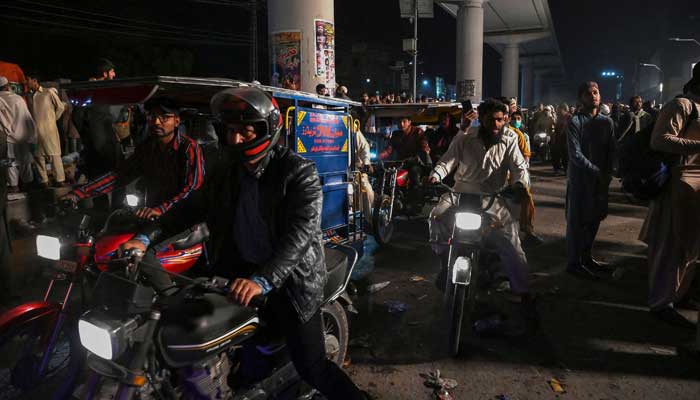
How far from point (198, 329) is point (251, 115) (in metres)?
1.03

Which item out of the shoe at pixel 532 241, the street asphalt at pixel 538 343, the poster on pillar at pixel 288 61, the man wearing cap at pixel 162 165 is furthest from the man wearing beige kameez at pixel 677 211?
the poster on pillar at pixel 288 61

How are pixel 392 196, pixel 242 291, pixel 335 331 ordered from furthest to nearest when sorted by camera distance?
pixel 392 196 < pixel 335 331 < pixel 242 291

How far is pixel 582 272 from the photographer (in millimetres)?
6070

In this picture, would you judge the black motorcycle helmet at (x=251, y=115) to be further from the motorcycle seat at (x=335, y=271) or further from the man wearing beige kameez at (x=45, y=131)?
the man wearing beige kameez at (x=45, y=131)

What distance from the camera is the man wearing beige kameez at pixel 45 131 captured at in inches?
344

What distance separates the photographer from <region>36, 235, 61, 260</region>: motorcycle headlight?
3.06m

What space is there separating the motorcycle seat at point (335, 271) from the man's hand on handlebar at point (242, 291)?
→ 0.96m

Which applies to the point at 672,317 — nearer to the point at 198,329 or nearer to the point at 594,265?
the point at 594,265

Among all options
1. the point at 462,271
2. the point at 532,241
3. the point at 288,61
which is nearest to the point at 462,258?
the point at 462,271

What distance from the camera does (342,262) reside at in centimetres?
324

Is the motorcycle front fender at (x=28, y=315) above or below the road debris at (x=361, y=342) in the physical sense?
above

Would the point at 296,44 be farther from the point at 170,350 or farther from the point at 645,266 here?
the point at 170,350

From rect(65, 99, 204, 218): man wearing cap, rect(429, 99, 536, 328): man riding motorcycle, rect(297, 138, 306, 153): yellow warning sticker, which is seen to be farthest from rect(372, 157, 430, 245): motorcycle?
rect(65, 99, 204, 218): man wearing cap

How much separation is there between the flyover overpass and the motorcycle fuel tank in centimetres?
2122
